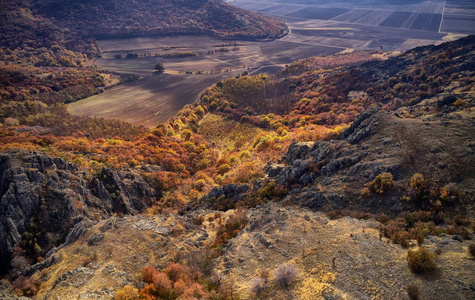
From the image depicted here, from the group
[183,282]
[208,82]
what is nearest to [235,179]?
[183,282]

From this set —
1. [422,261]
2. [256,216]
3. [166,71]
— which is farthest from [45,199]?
[166,71]

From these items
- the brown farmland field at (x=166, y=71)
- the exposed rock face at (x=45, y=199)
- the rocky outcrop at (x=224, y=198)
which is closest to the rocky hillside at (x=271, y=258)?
the exposed rock face at (x=45, y=199)

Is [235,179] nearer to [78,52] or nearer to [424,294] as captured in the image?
[424,294]

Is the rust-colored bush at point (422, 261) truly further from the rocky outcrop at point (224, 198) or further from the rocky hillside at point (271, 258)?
the rocky outcrop at point (224, 198)

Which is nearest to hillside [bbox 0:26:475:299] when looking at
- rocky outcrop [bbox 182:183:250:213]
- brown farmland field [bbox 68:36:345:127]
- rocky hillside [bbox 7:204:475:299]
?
rocky hillside [bbox 7:204:475:299]

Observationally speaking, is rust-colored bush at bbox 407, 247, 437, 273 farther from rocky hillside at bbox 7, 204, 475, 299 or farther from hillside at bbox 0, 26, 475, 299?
rocky hillside at bbox 7, 204, 475, 299
